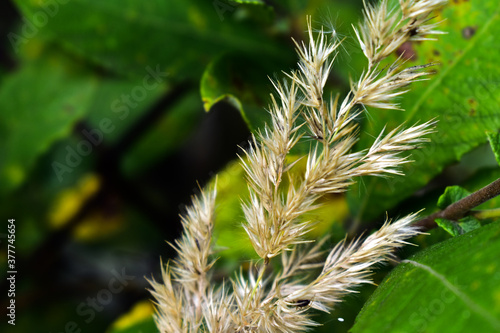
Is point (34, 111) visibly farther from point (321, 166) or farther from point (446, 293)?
point (446, 293)

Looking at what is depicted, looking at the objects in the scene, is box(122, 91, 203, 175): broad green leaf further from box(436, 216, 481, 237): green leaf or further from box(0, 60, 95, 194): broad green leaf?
box(436, 216, 481, 237): green leaf

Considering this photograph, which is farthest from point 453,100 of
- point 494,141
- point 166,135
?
point 166,135

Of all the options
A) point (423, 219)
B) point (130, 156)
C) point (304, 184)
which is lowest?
point (423, 219)

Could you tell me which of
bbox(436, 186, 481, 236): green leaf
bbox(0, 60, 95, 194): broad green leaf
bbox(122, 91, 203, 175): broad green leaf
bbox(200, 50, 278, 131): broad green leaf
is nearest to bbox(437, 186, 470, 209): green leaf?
bbox(436, 186, 481, 236): green leaf

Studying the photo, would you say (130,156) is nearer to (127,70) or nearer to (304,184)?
(127,70)

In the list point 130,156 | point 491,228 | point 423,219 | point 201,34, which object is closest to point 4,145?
point 130,156

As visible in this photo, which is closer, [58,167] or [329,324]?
[329,324]
